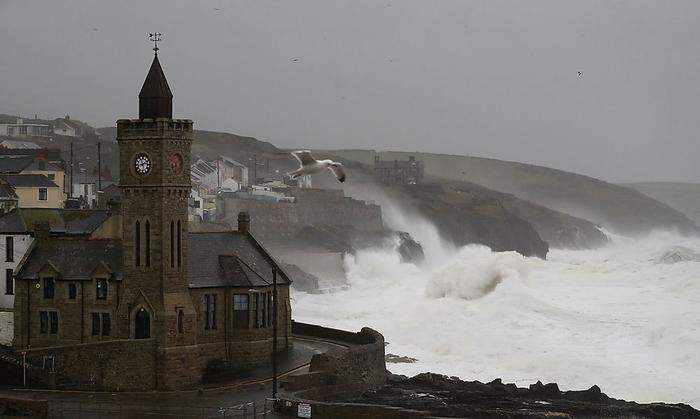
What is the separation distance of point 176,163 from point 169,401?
23.4ft

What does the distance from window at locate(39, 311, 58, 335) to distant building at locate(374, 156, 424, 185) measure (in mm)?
131077

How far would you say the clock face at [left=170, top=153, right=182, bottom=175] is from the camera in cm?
3725

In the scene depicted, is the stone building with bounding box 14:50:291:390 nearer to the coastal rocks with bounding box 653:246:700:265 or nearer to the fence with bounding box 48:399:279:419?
the fence with bounding box 48:399:279:419

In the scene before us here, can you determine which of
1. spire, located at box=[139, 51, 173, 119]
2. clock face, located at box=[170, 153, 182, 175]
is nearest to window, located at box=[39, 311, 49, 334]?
clock face, located at box=[170, 153, 182, 175]

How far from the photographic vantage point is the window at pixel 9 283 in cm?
4250

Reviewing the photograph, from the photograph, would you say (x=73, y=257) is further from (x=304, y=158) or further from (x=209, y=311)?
(x=304, y=158)

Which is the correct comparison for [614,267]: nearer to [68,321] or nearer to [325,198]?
[325,198]

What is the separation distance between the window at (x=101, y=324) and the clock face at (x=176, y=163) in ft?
17.5

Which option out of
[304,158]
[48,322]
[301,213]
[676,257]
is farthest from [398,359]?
[676,257]

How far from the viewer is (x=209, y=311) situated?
4006 cm

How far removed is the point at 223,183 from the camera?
113m

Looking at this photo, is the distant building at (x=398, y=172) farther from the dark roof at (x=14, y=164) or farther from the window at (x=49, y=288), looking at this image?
the window at (x=49, y=288)

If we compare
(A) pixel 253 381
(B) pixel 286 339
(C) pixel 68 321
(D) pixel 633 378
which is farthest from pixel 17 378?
(D) pixel 633 378

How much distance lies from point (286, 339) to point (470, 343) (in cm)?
1776
